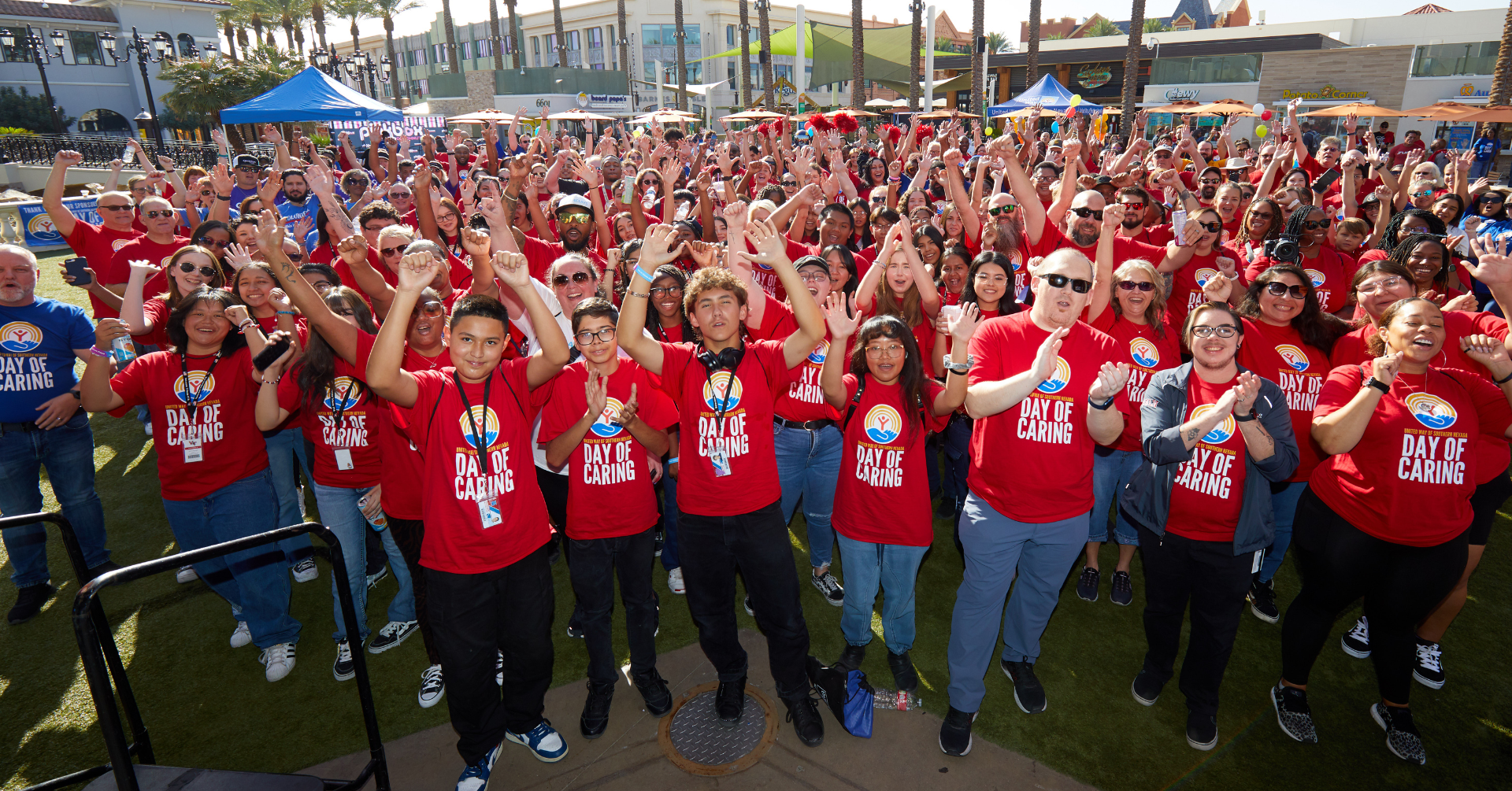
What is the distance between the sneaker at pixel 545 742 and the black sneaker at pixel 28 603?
11.8ft

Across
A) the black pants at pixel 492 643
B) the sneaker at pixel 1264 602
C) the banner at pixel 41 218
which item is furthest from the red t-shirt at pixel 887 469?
the banner at pixel 41 218

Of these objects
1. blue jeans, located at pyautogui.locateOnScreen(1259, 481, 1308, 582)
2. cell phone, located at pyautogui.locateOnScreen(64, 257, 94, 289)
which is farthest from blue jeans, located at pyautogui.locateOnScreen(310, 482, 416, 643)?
blue jeans, located at pyautogui.locateOnScreen(1259, 481, 1308, 582)

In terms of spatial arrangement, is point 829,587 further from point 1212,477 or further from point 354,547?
point 354,547

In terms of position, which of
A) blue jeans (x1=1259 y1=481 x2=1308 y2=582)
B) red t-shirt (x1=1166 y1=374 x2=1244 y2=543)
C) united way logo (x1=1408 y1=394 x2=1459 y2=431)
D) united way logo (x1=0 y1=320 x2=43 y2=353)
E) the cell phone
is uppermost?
the cell phone

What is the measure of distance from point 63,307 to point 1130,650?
Answer: 6.92 m

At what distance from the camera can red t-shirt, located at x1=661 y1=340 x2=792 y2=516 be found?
11.3ft

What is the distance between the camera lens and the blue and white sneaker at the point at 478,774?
133 inches

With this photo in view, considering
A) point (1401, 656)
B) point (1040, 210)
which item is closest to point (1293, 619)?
point (1401, 656)

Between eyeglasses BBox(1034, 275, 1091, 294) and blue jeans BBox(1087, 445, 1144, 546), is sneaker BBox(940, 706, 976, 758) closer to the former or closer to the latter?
blue jeans BBox(1087, 445, 1144, 546)

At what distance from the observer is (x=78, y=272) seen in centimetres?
565

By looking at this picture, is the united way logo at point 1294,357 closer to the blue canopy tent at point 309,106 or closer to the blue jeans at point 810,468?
the blue jeans at point 810,468

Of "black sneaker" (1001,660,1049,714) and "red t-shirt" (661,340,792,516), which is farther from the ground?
"red t-shirt" (661,340,792,516)

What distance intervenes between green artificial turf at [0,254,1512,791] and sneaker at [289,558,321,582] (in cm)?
10

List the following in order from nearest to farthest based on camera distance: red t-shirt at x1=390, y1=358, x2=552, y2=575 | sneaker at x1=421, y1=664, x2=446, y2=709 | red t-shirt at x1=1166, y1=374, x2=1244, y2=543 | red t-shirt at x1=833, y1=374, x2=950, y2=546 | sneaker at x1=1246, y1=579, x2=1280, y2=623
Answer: red t-shirt at x1=390, y1=358, x2=552, y2=575 → red t-shirt at x1=1166, y1=374, x2=1244, y2=543 → red t-shirt at x1=833, y1=374, x2=950, y2=546 → sneaker at x1=421, y1=664, x2=446, y2=709 → sneaker at x1=1246, y1=579, x2=1280, y2=623
